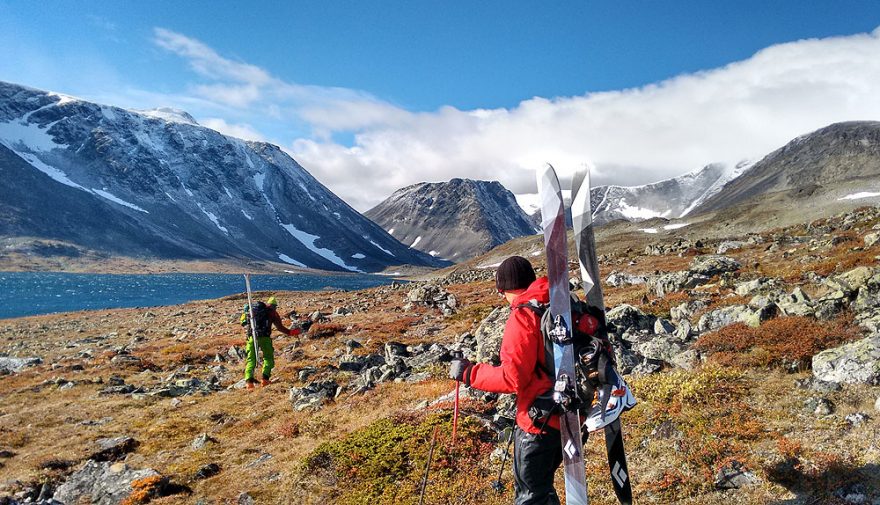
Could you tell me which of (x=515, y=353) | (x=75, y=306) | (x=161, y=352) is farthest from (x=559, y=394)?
(x=75, y=306)

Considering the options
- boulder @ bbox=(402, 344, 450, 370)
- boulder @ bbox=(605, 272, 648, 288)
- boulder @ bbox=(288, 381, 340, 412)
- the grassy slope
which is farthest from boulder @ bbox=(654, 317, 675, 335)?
boulder @ bbox=(605, 272, 648, 288)

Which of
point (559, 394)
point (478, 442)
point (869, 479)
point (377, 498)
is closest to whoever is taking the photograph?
point (559, 394)

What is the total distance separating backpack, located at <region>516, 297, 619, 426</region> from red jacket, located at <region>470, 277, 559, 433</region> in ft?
0.21

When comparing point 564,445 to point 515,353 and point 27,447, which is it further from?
point 27,447

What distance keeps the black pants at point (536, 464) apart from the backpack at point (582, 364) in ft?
1.06

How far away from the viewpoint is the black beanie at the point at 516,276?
612 cm

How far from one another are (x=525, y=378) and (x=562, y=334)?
71cm

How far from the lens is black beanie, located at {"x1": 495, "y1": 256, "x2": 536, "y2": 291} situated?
20.1 feet

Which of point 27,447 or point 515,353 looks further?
point 27,447

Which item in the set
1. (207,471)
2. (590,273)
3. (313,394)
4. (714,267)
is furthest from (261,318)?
(714,267)

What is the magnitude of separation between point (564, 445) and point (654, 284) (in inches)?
929

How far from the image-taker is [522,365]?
5.59 m

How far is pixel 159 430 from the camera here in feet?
49.6

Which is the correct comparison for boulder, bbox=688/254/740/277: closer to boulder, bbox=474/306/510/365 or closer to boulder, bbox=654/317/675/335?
boulder, bbox=654/317/675/335
